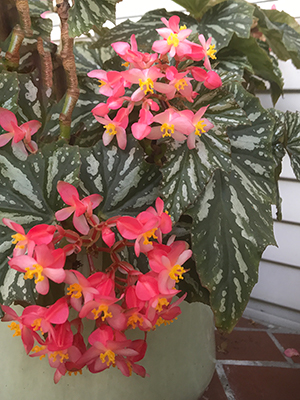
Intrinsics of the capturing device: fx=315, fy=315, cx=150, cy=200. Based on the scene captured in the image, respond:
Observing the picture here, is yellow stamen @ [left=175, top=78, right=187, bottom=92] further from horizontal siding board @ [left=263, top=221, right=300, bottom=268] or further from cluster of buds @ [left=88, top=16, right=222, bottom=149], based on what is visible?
horizontal siding board @ [left=263, top=221, right=300, bottom=268]

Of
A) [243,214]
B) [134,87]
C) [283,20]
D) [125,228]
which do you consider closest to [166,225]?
[125,228]

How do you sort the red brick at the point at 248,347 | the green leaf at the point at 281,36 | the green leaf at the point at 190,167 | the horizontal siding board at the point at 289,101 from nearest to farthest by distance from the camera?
the green leaf at the point at 190,167
the green leaf at the point at 281,36
the red brick at the point at 248,347
the horizontal siding board at the point at 289,101

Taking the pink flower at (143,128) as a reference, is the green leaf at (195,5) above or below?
above

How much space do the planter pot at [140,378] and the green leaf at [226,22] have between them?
0.53 meters

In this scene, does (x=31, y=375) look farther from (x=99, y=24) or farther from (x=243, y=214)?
(x=99, y=24)

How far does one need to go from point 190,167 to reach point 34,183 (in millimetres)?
195

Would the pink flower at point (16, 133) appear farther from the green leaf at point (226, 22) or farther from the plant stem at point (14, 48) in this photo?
the green leaf at point (226, 22)

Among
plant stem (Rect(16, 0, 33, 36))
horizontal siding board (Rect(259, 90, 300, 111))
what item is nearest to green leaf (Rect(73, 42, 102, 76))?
plant stem (Rect(16, 0, 33, 36))

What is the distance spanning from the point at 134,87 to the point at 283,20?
0.62 metres

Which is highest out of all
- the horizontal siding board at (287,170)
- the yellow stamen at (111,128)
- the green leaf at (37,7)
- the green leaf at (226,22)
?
the green leaf at (226,22)

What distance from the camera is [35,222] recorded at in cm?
38

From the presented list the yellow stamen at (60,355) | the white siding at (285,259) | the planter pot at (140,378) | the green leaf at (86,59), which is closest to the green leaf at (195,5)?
the green leaf at (86,59)

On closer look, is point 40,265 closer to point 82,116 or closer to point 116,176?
point 116,176

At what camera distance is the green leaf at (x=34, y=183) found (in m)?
0.37
